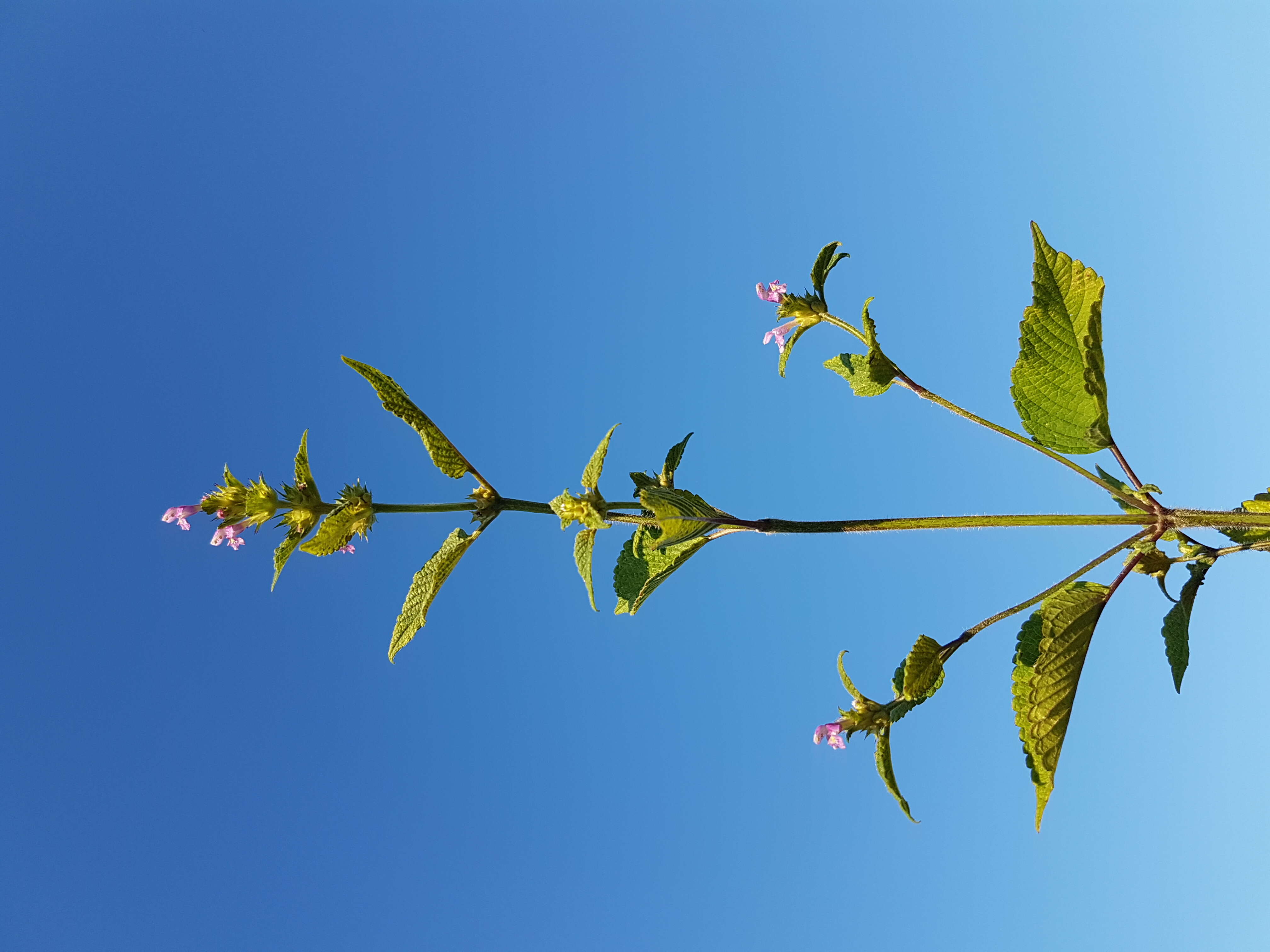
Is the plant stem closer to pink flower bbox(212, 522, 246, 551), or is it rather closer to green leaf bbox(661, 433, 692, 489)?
green leaf bbox(661, 433, 692, 489)

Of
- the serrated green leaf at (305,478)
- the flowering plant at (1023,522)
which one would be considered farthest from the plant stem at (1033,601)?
the serrated green leaf at (305,478)

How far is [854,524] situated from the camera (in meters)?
1.81

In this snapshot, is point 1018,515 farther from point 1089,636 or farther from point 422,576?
point 422,576

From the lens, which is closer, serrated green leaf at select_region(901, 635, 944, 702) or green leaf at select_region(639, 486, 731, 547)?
green leaf at select_region(639, 486, 731, 547)

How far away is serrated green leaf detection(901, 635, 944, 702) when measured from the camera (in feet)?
6.36

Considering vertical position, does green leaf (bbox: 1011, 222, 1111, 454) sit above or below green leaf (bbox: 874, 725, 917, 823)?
above

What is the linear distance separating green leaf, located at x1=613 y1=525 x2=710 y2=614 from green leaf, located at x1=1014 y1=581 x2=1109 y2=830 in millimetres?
859

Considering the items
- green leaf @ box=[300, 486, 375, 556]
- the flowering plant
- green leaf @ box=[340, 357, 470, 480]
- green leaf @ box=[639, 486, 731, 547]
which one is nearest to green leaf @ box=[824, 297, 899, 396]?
the flowering plant

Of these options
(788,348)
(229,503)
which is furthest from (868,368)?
(229,503)

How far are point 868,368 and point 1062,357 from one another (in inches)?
20.5

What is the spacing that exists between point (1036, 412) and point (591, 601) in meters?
1.26

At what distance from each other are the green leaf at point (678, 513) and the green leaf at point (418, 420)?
49cm

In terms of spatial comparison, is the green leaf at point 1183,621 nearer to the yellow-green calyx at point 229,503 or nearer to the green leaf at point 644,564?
the green leaf at point 644,564

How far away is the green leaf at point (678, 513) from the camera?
72.0 inches
